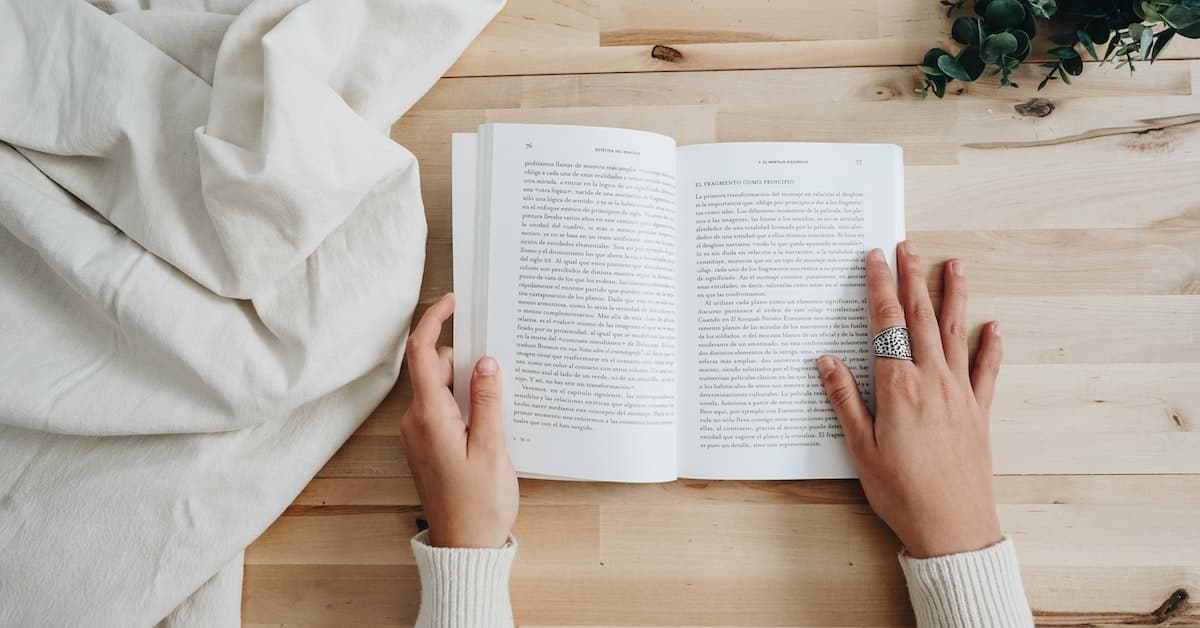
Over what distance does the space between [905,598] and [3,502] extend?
2.87 ft

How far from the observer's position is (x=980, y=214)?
0.74 meters

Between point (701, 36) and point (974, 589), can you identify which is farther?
point (701, 36)

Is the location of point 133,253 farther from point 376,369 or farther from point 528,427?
point 528,427

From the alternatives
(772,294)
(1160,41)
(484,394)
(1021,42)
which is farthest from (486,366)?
(1160,41)

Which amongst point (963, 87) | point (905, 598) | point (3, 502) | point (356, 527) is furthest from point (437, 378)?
point (963, 87)

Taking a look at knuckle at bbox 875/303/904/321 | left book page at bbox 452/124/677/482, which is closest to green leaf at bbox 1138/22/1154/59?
knuckle at bbox 875/303/904/321

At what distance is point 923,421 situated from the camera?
0.67m

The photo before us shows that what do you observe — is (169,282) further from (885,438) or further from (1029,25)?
(1029,25)

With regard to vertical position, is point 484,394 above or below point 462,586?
above

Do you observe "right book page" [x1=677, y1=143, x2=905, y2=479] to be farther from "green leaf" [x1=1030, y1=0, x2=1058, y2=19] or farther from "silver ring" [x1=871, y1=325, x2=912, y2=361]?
"green leaf" [x1=1030, y1=0, x2=1058, y2=19]

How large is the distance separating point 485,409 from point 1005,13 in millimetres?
647

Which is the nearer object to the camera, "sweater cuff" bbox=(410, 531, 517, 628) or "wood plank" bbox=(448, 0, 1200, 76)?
"sweater cuff" bbox=(410, 531, 517, 628)

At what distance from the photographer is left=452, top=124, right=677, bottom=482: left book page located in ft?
2.27

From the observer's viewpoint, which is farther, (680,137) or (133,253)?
(680,137)
